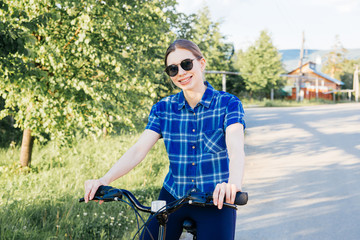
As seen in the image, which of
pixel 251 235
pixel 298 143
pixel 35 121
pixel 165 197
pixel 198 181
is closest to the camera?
pixel 198 181

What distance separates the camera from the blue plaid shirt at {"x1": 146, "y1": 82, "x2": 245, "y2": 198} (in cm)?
213

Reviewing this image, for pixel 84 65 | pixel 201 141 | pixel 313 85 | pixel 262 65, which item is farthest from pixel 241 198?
pixel 313 85

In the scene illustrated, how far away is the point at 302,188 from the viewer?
20.8 ft

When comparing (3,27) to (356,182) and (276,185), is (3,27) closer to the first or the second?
(276,185)

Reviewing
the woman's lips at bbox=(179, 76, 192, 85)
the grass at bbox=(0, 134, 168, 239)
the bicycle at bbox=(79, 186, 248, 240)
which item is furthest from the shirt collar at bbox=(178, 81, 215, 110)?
the grass at bbox=(0, 134, 168, 239)

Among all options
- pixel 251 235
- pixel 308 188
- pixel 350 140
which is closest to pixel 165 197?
pixel 251 235

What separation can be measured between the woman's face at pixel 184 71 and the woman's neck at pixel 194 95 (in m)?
0.02

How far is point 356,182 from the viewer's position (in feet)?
21.7

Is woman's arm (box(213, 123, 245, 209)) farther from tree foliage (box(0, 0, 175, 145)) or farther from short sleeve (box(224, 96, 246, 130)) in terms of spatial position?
tree foliage (box(0, 0, 175, 145))

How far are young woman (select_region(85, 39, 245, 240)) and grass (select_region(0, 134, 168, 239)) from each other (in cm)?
214

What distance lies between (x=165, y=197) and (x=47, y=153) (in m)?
8.65

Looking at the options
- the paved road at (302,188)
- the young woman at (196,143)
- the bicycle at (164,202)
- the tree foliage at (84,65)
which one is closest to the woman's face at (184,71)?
the young woman at (196,143)

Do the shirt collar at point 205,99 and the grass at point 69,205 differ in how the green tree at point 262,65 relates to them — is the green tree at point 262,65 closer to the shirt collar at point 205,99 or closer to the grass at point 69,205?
the grass at point 69,205

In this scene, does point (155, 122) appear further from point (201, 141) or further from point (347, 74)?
Result: point (347, 74)
